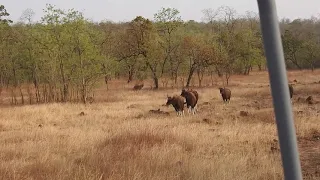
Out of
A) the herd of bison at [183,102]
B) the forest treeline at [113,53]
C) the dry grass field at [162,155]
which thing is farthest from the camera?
the forest treeline at [113,53]

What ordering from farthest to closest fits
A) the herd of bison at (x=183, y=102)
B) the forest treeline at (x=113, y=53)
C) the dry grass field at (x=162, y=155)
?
the forest treeline at (x=113, y=53)
the herd of bison at (x=183, y=102)
the dry grass field at (x=162, y=155)

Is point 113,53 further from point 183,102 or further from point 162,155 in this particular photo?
point 162,155

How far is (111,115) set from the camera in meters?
21.8

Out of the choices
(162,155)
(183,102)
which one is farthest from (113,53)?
(162,155)

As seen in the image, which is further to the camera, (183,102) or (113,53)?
(113,53)

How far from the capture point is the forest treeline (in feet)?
123

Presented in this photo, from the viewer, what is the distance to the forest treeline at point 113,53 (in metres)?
37.4

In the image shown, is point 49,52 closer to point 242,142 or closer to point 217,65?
point 217,65

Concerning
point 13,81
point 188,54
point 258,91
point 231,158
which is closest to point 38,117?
point 231,158

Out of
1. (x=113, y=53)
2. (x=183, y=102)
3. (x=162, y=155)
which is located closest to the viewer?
(x=162, y=155)

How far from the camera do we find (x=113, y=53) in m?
59.2

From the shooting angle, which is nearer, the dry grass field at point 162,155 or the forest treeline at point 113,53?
the dry grass field at point 162,155

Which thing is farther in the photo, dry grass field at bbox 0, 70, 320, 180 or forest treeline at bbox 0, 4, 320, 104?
forest treeline at bbox 0, 4, 320, 104

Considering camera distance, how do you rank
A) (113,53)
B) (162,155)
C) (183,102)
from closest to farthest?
(162,155)
(183,102)
(113,53)
